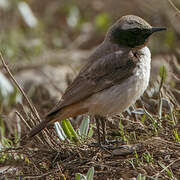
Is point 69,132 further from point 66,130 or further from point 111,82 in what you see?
point 111,82

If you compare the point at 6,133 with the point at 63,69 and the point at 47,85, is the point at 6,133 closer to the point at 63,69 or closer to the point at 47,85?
the point at 47,85

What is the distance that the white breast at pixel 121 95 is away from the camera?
5402 millimetres

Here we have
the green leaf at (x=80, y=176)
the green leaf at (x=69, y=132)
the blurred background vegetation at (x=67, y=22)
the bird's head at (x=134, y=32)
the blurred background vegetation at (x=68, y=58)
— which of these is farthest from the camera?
the blurred background vegetation at (x=67, y=22)

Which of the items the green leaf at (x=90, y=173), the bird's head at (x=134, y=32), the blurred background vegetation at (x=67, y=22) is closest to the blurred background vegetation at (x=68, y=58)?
the blurred background vegetation at (x=67, y=22)

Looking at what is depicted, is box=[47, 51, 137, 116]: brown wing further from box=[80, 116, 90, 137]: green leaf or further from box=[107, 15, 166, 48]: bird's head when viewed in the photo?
box=[80, 116, 90, 137]: green leaf

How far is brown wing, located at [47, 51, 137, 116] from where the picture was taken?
547 centimetres

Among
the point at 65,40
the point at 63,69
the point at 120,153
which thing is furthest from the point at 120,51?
the point at 65,40

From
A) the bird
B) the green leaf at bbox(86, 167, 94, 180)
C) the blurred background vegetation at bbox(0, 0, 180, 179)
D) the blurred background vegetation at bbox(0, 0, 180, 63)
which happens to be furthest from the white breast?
the blurred background vegetation at bbox(0, 0, 180, 63)


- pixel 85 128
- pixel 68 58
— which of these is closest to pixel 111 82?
pixel 85 128

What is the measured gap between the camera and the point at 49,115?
17.8 feet

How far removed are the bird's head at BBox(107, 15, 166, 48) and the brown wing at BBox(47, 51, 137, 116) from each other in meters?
0.18

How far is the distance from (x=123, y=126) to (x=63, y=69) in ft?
14.2

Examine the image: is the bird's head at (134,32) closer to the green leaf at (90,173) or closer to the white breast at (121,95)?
the white breast at (121,95)

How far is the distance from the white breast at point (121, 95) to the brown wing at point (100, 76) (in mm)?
60
